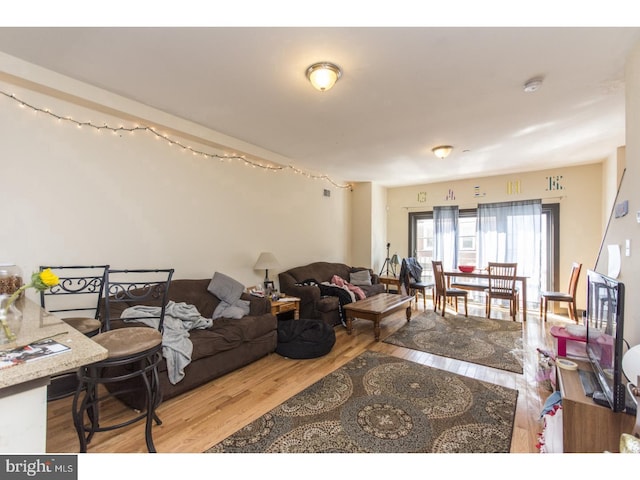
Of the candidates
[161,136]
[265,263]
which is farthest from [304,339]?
[161,136]

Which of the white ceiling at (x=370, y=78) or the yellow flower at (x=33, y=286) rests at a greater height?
the white ceiling at (x=370, y=78)

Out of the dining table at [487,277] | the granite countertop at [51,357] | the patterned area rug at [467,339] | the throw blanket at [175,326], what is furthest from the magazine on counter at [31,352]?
the dining table at [487,277]

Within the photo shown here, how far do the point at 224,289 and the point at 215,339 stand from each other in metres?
0.83

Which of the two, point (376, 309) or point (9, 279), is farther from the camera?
point (376, 309)

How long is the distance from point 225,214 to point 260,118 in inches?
52.7

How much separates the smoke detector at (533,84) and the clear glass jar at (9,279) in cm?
376

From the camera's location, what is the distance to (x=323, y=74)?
212 centimetres

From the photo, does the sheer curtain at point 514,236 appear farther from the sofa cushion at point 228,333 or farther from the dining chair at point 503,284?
the sofa cushion at point 228,333

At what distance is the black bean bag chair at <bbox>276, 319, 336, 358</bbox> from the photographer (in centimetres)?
302

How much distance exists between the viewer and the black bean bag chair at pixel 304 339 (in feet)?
9.90

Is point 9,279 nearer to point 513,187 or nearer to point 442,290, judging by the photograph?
point 442,290

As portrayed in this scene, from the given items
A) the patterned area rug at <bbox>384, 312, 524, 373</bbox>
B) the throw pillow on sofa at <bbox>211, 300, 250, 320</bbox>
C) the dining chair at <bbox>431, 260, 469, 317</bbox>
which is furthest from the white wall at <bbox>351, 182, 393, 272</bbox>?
the throw pillow on sofa at <bbox>211, 300, 250, 320</bbox>

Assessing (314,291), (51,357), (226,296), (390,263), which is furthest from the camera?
(390,263)
